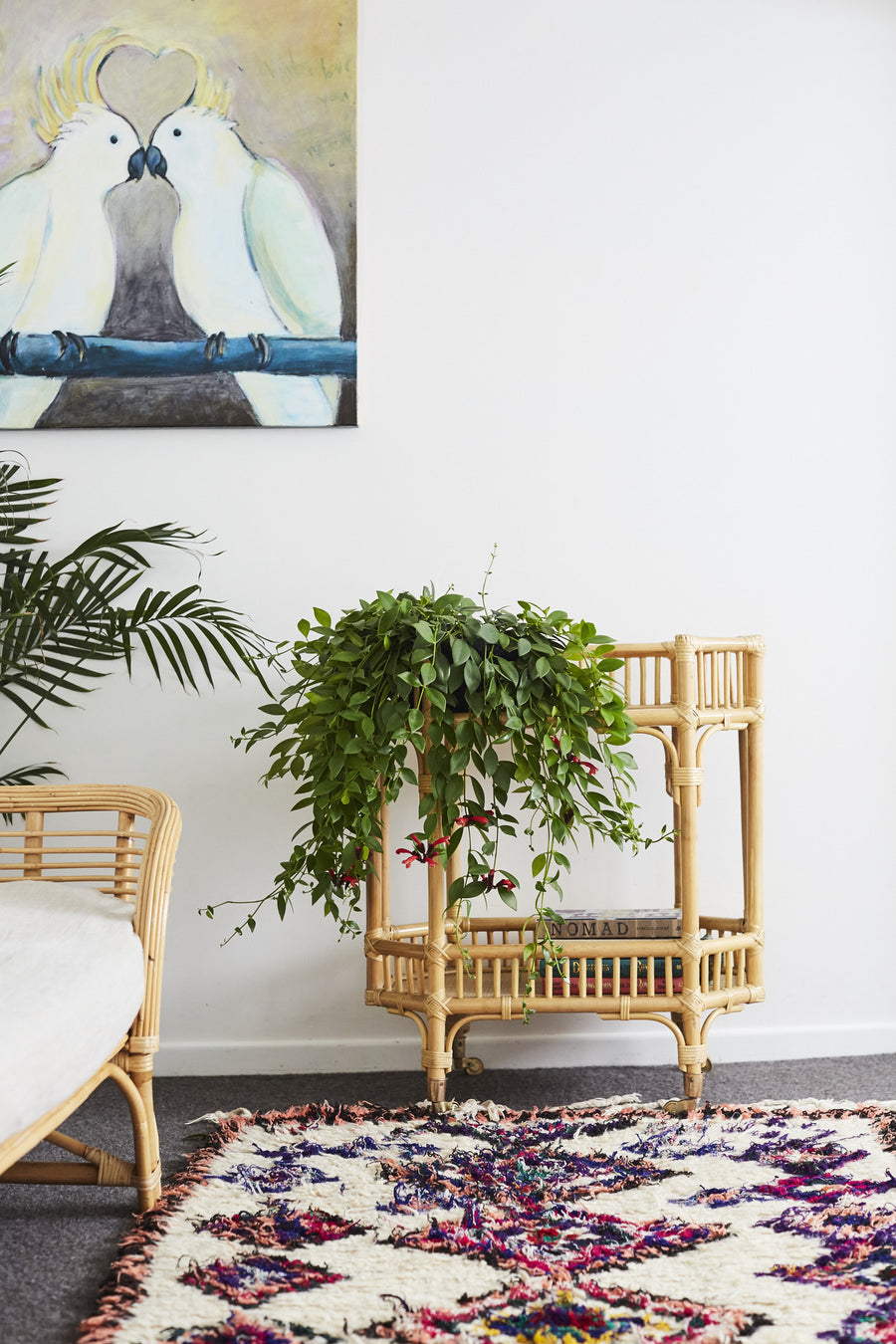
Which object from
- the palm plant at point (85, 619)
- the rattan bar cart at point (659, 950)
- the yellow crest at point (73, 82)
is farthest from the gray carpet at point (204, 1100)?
the yellow crest at point (73, 82)

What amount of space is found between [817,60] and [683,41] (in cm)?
30

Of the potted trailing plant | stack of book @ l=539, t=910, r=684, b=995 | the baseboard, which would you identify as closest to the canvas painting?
the potted trailing plant

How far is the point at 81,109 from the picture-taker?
217 centimetres

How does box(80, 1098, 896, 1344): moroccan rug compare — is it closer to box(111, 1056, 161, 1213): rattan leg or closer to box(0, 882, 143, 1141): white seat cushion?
box(111, 1056, 161, 1213): rattan leg

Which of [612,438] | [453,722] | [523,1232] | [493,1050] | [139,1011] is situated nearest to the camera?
[523,1232]

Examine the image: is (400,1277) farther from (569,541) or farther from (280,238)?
(280,238)

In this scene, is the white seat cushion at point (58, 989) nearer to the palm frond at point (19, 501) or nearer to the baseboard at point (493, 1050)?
the baseboard at point (493, 1050)

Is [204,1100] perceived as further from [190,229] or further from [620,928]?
[190,229]

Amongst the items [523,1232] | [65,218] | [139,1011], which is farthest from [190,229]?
[523,1232]

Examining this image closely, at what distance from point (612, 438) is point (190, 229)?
3.32ft

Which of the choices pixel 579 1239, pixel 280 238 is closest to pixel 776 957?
pixel 579 1239

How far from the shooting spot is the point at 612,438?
2234 millimetres

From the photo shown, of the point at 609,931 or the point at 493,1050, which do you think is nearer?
the point at 609,931

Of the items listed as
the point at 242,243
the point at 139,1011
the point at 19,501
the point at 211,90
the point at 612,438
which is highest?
the point at 211,90
